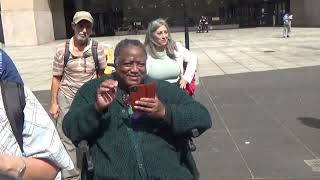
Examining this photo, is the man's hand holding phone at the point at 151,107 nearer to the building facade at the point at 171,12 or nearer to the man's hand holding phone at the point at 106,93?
the man's hand holding phone at the point at 106,93

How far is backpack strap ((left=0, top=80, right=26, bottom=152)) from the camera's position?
170 centimetres

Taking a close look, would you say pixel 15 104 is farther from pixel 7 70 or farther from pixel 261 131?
pixel 261 131

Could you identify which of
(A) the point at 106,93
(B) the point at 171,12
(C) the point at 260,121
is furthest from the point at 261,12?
(A) the point at 106,93

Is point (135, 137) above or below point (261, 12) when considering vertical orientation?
above

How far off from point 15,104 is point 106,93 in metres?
0.72

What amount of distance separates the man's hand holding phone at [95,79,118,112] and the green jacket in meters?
0.09

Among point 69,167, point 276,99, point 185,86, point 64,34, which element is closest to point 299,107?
point 276,99

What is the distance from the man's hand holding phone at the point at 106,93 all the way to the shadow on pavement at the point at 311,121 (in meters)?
5.75

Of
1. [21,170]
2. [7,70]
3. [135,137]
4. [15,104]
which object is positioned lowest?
[135,137]

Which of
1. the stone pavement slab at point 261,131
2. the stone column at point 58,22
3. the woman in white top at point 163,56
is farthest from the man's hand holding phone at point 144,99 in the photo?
the stone column at point 58,22

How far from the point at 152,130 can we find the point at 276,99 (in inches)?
306

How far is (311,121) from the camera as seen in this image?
7.98 metres

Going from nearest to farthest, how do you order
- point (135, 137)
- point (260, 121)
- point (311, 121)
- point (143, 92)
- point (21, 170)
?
point (21, 170) < point (143, 92) < point (135, 137) < point (311, 121) < point (260, 121)

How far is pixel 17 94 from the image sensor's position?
1.73 m
